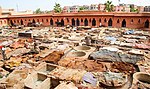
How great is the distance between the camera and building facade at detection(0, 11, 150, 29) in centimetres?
3297

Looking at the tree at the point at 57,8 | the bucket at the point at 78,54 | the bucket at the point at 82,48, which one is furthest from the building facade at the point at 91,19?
the bucket at the point at 78,54

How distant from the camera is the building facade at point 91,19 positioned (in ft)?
108

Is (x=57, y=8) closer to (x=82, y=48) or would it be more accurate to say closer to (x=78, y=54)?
(x=82, y=48)

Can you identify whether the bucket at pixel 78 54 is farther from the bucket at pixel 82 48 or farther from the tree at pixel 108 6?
the tree at pixel 108 6

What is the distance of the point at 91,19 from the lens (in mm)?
36781

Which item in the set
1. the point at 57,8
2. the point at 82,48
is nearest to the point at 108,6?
the point at 57,8

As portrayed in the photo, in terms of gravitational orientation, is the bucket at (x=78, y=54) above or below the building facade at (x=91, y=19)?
below

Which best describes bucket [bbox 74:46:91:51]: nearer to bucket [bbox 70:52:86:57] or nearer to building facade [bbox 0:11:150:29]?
bucket [bbox 70:52:86:57]

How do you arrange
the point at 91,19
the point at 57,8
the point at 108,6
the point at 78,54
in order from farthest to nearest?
1. the point at 57,8
2. the point at 108,6
3. the point at 91,19
4. the point at 78,54

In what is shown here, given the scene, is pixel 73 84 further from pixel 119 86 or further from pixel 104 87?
pixel 119 86

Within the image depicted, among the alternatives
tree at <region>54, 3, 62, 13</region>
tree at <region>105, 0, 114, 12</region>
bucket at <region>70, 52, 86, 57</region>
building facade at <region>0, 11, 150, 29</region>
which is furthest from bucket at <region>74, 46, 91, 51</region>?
tree at <region>54, 3, 62, 13</region>

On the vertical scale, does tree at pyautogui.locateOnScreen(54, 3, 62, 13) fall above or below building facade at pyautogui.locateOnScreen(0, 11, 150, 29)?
above

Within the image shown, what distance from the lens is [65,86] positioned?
Result: 34.3ft

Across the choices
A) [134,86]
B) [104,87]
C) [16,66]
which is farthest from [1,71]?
[134,86]
